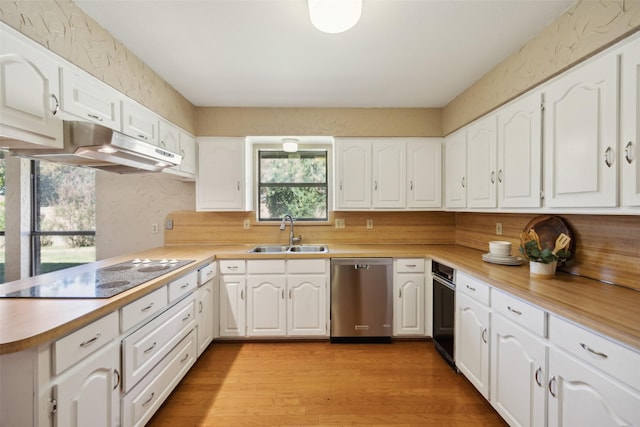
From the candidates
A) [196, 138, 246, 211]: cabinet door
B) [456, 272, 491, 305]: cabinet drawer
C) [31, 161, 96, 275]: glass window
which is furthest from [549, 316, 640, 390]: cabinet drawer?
[31, 161, 96, 275]: glass window

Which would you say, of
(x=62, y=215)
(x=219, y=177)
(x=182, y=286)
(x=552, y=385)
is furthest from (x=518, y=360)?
(x=62, y=215)

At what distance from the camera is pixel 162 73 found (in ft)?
7.10

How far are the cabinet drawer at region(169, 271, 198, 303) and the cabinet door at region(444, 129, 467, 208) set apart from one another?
8.16ft

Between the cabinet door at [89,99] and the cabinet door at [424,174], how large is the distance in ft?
8.51

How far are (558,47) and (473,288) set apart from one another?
154 centimetres

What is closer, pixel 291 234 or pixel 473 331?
pixel 473 331

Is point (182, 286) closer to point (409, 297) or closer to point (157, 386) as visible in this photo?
point (157, 386)

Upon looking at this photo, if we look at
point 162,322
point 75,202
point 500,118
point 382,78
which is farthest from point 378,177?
point 75,202

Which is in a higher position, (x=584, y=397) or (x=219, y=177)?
(x=219, y=177)

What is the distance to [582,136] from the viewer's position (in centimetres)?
135

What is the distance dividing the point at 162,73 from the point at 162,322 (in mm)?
1956

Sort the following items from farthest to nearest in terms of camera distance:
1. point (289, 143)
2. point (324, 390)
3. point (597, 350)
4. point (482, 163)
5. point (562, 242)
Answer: point (289, 143)
point (482, 163)
point (324, 390)
point (562, 242)
point (597, 350)

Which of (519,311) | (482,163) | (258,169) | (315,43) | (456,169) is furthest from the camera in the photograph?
(258,169)

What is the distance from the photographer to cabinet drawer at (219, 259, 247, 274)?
2.50 meters
